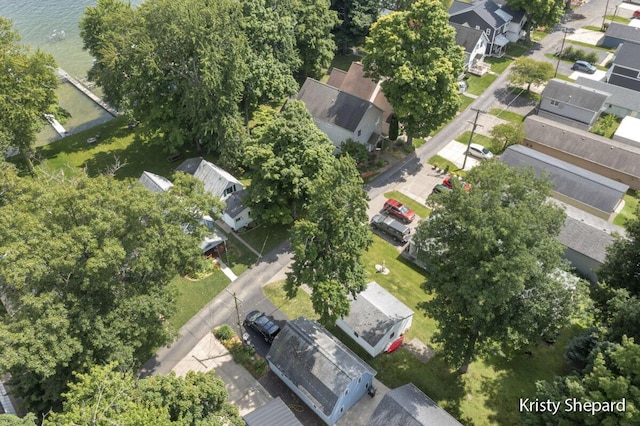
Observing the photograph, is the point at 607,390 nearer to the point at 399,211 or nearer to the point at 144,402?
the point at 144,402

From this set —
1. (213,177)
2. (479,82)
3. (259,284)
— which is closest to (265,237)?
(259,284)

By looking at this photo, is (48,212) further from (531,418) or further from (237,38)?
(531,418)

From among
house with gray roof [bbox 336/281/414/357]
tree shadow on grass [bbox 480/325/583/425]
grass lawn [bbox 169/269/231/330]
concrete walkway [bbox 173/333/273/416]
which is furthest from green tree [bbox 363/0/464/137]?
concrete walkway [bbox 173/333/273/416]

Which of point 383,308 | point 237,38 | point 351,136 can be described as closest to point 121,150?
point 237,38

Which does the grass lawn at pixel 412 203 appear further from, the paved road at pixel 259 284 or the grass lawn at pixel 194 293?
the grass lawn at pixel 194 293

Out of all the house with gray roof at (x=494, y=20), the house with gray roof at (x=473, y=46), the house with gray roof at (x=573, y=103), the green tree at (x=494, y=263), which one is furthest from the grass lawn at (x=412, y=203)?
the house with gray roof at (x=494, y=20)

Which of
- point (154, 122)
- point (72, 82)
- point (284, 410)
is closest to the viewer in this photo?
point (284, 410)

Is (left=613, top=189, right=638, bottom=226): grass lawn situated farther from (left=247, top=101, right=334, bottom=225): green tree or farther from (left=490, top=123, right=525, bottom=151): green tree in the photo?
(left=247, top=101, right=334, bottom=225): green tree
